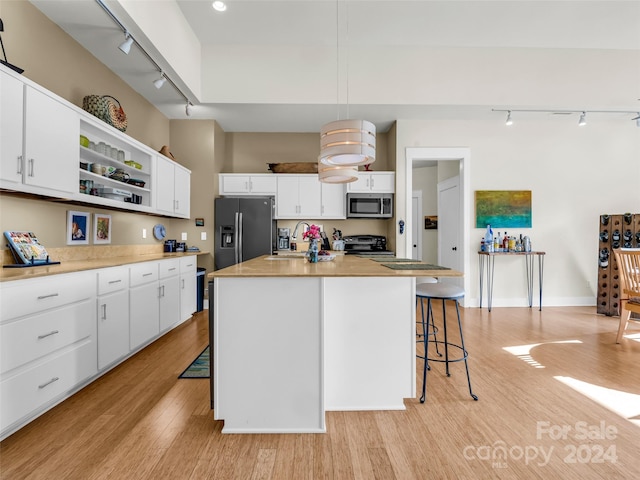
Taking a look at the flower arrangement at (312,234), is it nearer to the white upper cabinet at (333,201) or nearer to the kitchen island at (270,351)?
the kitchen island at (270,351)

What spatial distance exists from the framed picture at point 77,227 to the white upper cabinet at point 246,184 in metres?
2.19

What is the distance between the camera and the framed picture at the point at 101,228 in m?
3.21

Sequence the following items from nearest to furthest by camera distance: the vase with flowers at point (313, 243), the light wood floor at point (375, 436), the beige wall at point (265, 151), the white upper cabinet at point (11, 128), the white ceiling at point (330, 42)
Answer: the light wood floor at point (375, 436)
the white upper cabinet at point (11, 128)
the vase with flowers at point (313, 243)
the white ceiling at point (330, 42)
the beige wall at point (265, 151)

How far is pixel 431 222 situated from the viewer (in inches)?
279

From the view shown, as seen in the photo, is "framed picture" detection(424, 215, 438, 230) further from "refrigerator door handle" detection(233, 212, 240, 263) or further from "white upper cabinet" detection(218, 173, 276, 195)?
"refrigerator door handle" detection(233, 212, 240, 263)

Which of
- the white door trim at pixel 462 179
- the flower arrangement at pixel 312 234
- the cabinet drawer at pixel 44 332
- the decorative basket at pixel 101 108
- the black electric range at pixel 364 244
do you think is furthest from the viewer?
the black electric range at pixel 364 244

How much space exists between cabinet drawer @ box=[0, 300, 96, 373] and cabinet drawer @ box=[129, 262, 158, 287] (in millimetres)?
543

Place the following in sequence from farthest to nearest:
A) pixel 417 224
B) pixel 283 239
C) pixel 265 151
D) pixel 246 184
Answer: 1. pixel 417 224
2. pixel 265 151
3. pixel 283 239
4. pixel 246 184

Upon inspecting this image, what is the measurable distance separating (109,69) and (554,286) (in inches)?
270

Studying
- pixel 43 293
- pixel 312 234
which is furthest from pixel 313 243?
pixel 43 293

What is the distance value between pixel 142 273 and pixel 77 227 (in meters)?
0.76

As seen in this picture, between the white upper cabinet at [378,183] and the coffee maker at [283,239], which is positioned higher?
the white upper cabinet at [378,183]

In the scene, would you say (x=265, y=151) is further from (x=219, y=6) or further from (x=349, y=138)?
Result: (x=349, y=138)

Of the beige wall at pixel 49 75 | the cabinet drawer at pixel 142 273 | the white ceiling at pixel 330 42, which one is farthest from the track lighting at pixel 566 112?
the beige wall at pixel 49 75
